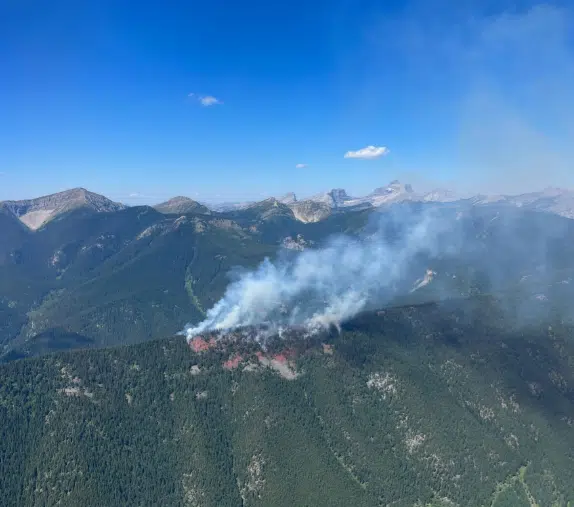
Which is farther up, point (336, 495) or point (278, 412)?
point (278, 412)

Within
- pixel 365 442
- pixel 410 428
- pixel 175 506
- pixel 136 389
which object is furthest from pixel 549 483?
pixel 136 389

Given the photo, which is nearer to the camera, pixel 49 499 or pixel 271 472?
pixel 49 499

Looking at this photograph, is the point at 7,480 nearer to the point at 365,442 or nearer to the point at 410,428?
the point at 365,442

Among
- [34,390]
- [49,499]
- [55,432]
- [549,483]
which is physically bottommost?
[549,483]

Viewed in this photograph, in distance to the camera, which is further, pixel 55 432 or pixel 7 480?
pixel 55 432

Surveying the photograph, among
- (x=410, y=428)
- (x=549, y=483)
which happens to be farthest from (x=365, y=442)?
(x=549, y=483)

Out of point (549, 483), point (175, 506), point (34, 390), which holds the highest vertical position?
point (34, 390)

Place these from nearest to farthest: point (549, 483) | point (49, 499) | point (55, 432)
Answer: point (49, 499), point (55, 432), point (549, 483)

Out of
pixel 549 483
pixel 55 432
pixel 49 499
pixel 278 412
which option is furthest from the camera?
pixel 278 412

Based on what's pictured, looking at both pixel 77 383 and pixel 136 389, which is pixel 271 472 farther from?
pixel 77 383
